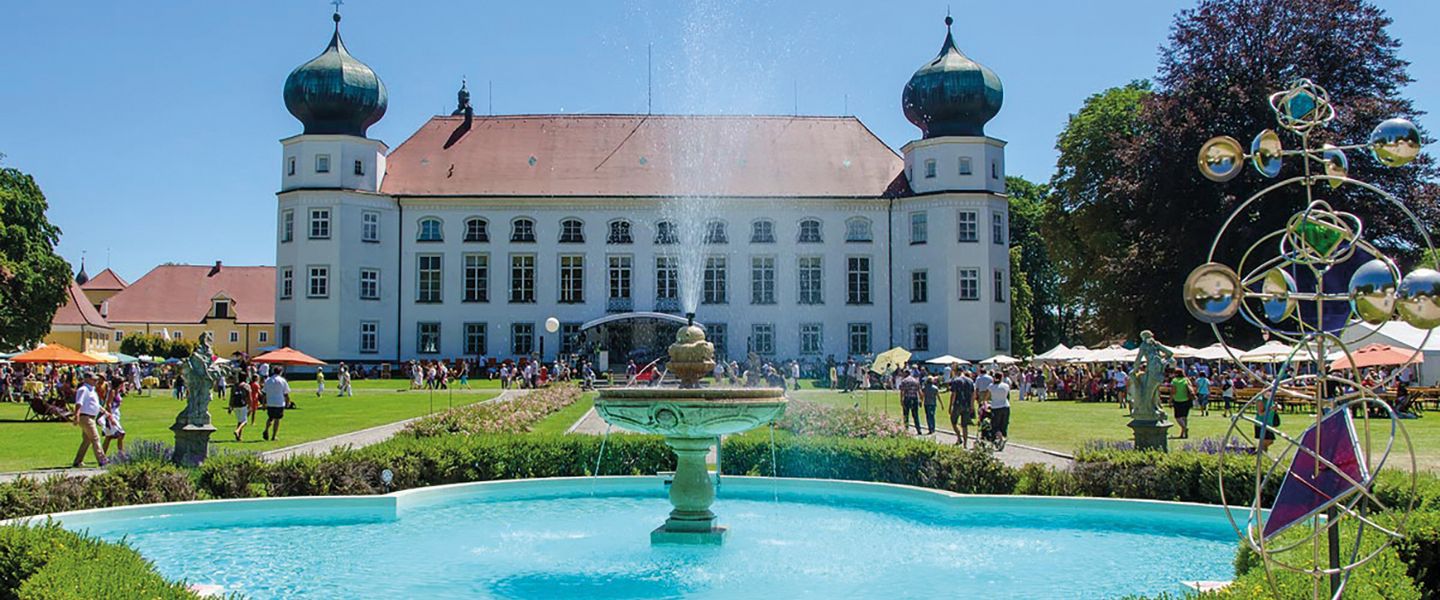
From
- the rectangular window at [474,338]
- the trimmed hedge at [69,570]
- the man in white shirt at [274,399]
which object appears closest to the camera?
the trimmed hedge at [69,570]

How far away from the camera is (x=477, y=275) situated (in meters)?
52.7

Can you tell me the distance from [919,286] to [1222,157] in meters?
47.3

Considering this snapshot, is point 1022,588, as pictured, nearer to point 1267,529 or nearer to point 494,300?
point 1267,529

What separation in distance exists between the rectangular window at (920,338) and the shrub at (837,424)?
31983mm

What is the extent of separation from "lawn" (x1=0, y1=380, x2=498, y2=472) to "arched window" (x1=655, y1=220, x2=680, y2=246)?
554 inches

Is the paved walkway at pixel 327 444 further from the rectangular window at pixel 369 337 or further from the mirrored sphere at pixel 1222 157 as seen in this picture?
the rectangular window at pixel 369 337

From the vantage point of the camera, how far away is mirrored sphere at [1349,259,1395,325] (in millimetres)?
3979

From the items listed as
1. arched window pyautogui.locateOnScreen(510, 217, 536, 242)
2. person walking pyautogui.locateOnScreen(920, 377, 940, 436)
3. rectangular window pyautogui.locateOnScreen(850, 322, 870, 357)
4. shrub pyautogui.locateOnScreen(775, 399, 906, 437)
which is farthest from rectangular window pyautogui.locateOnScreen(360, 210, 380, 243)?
shrub pyautogui.locateOnScreen(775, 399, 906, 437)

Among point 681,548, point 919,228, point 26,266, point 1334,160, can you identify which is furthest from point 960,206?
point 1334,160

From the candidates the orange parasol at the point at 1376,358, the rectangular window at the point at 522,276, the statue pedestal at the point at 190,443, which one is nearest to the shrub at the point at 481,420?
the statue pedestal at the point at 190,443

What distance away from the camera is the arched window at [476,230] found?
5250cm

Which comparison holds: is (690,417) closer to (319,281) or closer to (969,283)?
(969,283)

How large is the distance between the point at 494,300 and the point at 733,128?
45.9ft

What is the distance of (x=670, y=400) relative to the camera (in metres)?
9.67
